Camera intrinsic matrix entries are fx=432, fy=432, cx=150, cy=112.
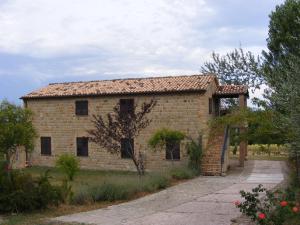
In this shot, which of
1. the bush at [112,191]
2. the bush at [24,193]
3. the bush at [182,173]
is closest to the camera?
the bush at [24,193]

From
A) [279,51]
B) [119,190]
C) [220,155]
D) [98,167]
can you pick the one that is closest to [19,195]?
[119,190]

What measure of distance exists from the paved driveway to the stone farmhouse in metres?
5.50

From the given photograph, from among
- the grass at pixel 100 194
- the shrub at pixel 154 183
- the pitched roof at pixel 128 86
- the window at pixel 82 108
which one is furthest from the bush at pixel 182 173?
the window at pixel 82 108

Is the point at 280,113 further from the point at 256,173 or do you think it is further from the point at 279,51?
the point at 279,51

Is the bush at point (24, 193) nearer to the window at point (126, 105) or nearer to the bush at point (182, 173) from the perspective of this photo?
the bush at point (182, 173)

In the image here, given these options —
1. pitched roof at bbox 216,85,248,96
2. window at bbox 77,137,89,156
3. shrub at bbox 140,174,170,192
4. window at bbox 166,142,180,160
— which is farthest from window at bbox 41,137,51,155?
shrub at bbox 140,174,170,192

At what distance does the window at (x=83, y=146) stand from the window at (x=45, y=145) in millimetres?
2321

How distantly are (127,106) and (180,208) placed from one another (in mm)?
13909

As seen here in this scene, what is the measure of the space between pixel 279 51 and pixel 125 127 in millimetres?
15731

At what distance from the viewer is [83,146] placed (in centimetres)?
2684

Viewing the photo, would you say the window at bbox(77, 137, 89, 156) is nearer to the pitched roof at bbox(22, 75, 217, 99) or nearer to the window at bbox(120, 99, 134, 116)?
the pitched roof at bbox(22, 75, 217, 99)

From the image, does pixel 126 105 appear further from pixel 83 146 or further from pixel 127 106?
pixel 83 146

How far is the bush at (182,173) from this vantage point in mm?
19469

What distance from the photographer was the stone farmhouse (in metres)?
23.3
